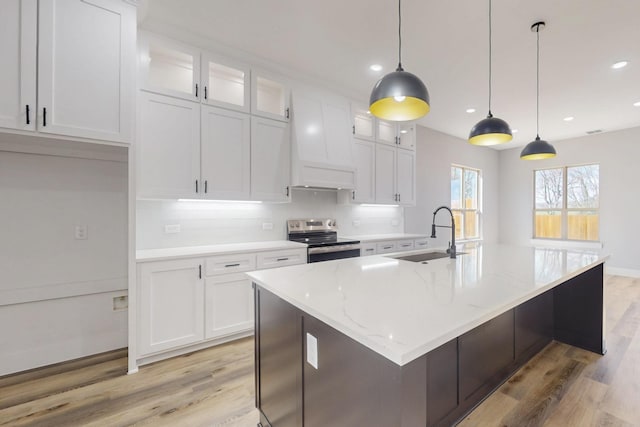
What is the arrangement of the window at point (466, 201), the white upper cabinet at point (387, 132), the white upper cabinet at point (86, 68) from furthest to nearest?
the window at point (466, 201)
the white upper cabinet at point (387, 132)
the white upper cabinet at point (86, 68)

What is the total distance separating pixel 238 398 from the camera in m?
1.96

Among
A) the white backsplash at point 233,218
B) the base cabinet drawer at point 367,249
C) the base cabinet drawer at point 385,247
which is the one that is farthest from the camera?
the base cabinet drawer at point 385,247

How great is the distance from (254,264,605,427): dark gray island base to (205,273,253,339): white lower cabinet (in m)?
1.14

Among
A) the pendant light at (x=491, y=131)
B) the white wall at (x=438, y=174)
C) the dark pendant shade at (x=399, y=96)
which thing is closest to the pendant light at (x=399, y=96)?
the dark pendant shade at (x=399, y=96)

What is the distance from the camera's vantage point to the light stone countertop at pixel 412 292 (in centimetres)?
90

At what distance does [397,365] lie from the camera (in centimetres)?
84

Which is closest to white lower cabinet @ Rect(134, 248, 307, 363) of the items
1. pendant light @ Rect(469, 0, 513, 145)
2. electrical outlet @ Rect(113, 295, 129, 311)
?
electrical outlet @ Rect(113, 295, 129, 311)

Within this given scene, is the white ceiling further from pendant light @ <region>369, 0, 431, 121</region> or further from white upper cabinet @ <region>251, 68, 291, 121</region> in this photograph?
pendant light @ <region>369, 0, 431, 121</region>

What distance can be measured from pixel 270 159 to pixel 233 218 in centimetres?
80

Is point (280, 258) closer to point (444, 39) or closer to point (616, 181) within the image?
point (444, 39)

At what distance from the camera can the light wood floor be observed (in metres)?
1.77

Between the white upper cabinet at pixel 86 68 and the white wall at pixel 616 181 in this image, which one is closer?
the white upper cabinet at pixel 86 68

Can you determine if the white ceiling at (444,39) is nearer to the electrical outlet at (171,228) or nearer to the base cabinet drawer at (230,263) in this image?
the electrical outlet at (171,228)

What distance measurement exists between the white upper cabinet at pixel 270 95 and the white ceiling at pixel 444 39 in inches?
8.0
